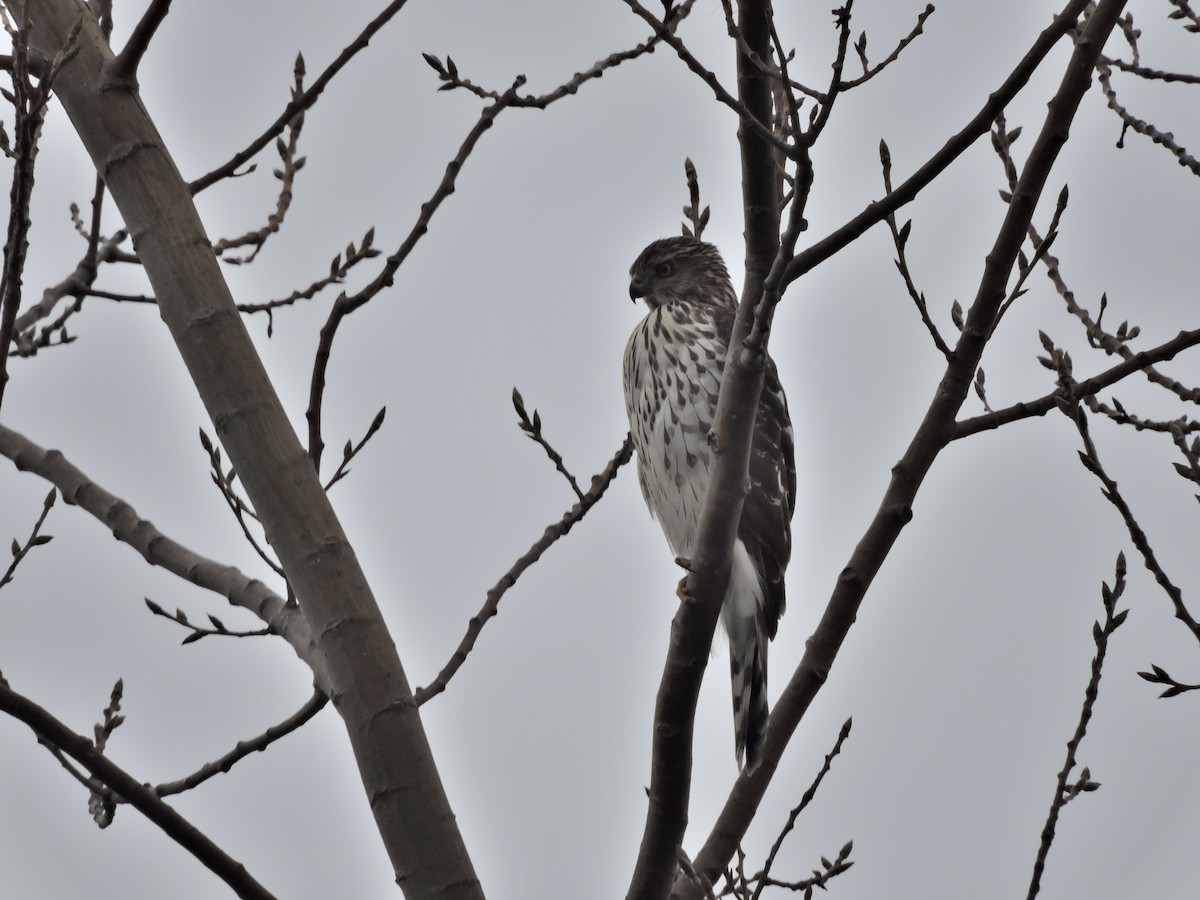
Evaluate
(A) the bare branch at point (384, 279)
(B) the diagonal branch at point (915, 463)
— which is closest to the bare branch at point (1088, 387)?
(B) the diagonal branch at point (915, 463)

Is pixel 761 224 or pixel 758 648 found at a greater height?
pixel 758 648

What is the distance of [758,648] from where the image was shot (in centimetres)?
481

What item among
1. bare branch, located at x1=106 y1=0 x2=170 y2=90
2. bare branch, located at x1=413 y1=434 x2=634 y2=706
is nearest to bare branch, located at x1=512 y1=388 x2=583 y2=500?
bare branch, located at x1=413 y1=434 x2=634 y2=706

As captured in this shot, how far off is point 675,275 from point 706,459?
1.07m

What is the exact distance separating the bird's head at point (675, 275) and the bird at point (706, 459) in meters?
0.22

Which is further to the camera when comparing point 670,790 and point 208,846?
point 670,790

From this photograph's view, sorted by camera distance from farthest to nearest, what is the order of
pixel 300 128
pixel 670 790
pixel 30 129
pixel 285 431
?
1. pixel 300 128
2. pixel 670 790
3. pixel 285 431
4. pixel 30 129

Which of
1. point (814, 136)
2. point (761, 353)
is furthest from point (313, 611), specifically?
point (814, 136)

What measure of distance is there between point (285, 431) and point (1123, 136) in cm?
251

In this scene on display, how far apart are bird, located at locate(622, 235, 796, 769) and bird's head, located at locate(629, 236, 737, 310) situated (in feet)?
0.71

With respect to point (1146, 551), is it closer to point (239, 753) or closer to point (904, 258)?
point (904, 258)

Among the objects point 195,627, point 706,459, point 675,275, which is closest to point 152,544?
point 195,627

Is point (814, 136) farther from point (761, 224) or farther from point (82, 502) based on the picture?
point (82, 502)

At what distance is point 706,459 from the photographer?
4902 millimetres
